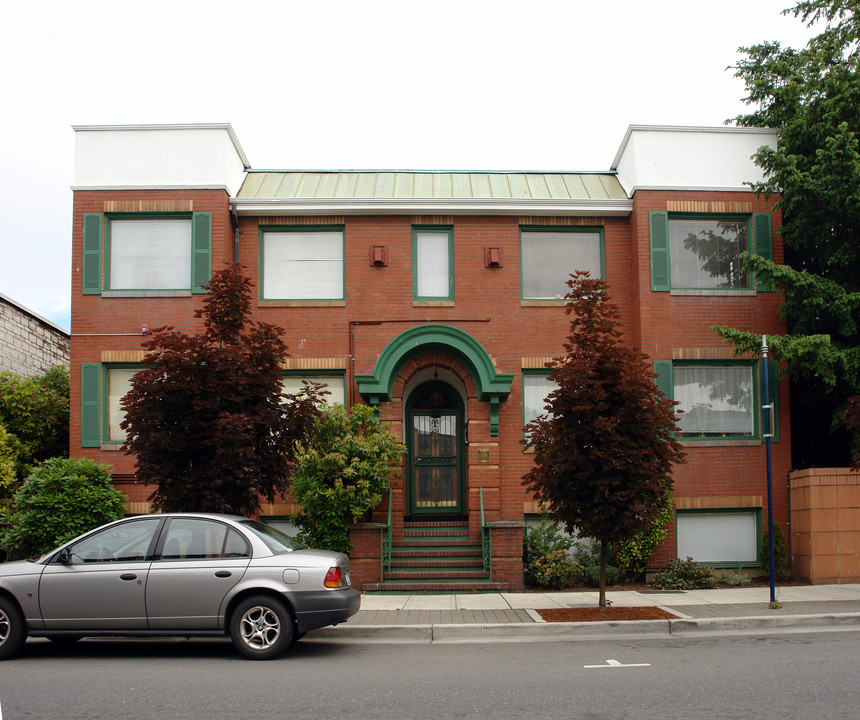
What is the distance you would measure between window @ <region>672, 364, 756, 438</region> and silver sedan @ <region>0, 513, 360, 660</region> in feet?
29.8

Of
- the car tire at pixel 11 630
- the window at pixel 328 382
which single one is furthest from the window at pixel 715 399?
the car tire at pixel 11 630

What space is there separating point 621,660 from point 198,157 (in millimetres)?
12029

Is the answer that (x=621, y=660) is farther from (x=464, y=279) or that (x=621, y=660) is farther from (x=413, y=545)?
(x=464, y=279)

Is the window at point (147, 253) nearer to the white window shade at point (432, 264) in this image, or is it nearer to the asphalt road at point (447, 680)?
the white window shade at point (432, 264)

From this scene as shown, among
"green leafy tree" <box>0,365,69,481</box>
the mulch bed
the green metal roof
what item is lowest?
the mulch bed

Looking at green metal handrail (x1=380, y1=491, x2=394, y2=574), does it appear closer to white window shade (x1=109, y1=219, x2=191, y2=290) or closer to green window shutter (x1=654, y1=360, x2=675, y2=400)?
green window shutter (x1=654, y1=360, x2=675, y2=400)

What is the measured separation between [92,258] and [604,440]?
34.0 ft

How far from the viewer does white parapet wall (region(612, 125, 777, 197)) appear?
53.1ft

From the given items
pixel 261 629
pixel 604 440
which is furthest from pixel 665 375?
pixel 261 629

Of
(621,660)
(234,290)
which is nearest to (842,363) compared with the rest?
(621,660)

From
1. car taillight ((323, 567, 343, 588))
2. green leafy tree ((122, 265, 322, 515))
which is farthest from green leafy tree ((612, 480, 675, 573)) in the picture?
car taillight ((323, 567, 343, 588))

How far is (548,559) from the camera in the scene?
565 inches

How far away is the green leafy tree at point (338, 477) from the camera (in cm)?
1370

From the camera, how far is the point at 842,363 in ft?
46.3
